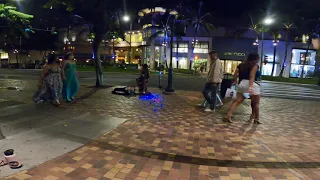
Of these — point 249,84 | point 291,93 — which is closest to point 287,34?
point 291,93

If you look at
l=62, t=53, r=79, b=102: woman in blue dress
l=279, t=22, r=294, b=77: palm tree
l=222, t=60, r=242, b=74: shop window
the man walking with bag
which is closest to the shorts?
the man walking with bag

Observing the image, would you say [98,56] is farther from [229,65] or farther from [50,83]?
[229,65]

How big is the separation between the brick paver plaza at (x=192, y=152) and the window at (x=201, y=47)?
46970 mm

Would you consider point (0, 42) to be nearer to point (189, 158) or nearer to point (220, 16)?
point (220, 16)

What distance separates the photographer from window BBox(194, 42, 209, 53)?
53.0 m

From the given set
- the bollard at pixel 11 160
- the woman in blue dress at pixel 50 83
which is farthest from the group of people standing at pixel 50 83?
the bollard at pixel 11 160

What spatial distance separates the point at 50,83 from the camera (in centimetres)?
800

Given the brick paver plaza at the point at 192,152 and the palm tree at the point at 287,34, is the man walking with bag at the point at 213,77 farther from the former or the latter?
the palm tree at the point at 287,34

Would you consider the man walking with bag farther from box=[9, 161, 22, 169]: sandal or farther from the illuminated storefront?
the illuminated storefront

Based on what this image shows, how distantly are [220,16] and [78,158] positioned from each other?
54.8 meters

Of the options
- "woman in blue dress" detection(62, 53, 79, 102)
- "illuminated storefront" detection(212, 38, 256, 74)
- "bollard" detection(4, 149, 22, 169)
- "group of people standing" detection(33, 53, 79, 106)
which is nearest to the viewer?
"bollard" detection(4, 149, 22, 169)

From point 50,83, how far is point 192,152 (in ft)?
17.2

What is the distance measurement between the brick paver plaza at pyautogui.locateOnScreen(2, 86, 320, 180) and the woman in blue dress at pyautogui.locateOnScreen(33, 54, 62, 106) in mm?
2454

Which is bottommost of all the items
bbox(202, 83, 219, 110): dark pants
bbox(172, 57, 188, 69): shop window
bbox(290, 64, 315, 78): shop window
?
bbox(202, 83, 219, 110): dark pants
